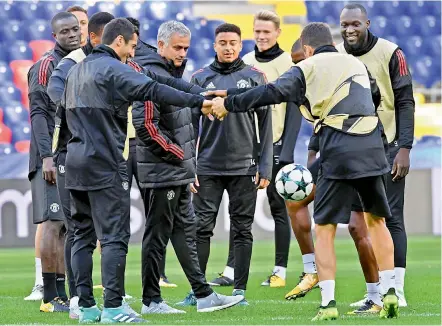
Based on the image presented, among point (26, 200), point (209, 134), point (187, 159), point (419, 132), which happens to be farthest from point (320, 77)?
point (419, 132)

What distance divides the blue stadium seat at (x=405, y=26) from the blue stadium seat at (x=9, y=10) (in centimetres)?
769

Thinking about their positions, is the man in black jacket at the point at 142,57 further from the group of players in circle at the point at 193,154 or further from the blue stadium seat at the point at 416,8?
the blue stadium seat at the point at 416,8

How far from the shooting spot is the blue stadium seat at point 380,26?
821 inches

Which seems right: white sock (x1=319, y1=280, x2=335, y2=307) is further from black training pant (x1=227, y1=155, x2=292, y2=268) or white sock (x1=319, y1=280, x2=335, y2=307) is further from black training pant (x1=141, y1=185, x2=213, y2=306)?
black training pant (x1=227, y1=155, x2=292, y2=268)

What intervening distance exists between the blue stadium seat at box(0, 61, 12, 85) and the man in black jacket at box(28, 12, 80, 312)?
10.6 meters

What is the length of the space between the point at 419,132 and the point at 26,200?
8.09 metres

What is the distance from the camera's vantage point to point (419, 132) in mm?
18750

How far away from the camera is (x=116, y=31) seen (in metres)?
6.66

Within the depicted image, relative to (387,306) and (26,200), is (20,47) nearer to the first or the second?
(26,200)

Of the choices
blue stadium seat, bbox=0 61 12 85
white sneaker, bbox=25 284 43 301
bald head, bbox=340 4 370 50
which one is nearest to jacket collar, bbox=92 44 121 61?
bald head, bbox=340 4 370 50

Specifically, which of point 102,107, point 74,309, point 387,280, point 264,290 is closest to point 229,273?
point 264,290

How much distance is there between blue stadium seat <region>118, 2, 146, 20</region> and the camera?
1992cm

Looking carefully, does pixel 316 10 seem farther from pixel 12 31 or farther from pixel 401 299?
pixel 401 299

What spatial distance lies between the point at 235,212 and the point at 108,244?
1.73 m
